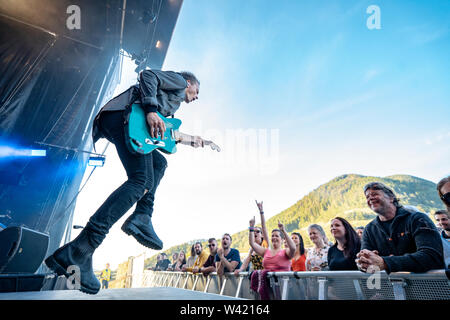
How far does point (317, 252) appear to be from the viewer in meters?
A: 3.63

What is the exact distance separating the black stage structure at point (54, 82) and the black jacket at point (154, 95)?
3.05m

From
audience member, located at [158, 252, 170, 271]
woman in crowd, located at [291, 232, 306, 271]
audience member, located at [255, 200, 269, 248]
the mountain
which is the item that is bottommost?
audience member, located at [158, 252, 170, 271]

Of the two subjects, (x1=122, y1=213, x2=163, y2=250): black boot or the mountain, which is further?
the mountain

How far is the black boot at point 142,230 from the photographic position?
1555 millimetres

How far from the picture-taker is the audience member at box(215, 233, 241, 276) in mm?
4566

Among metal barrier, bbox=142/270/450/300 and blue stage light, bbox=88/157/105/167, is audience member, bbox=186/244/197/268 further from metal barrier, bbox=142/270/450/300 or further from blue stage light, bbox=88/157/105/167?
blue stage light, bbox=88/157/105/167

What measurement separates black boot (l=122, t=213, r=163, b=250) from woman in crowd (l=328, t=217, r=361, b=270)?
2.18 m

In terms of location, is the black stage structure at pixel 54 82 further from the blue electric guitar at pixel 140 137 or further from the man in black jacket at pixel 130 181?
the blue electric guitar at pixel 140 137

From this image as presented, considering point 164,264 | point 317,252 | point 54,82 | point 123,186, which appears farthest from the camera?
point 164,264

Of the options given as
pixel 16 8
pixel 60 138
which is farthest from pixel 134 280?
pixel 16 8

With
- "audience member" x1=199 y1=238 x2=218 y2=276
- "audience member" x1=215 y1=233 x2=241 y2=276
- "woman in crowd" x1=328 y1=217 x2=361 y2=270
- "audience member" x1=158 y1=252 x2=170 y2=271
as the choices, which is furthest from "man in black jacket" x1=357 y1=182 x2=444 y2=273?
"audience member" x1=158 y1=252 x2=170 y2=271

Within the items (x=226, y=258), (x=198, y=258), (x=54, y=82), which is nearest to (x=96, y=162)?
(x=54, y=82)

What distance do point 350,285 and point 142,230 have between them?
2091mm

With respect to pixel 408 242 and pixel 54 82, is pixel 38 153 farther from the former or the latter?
pixel 408 242
